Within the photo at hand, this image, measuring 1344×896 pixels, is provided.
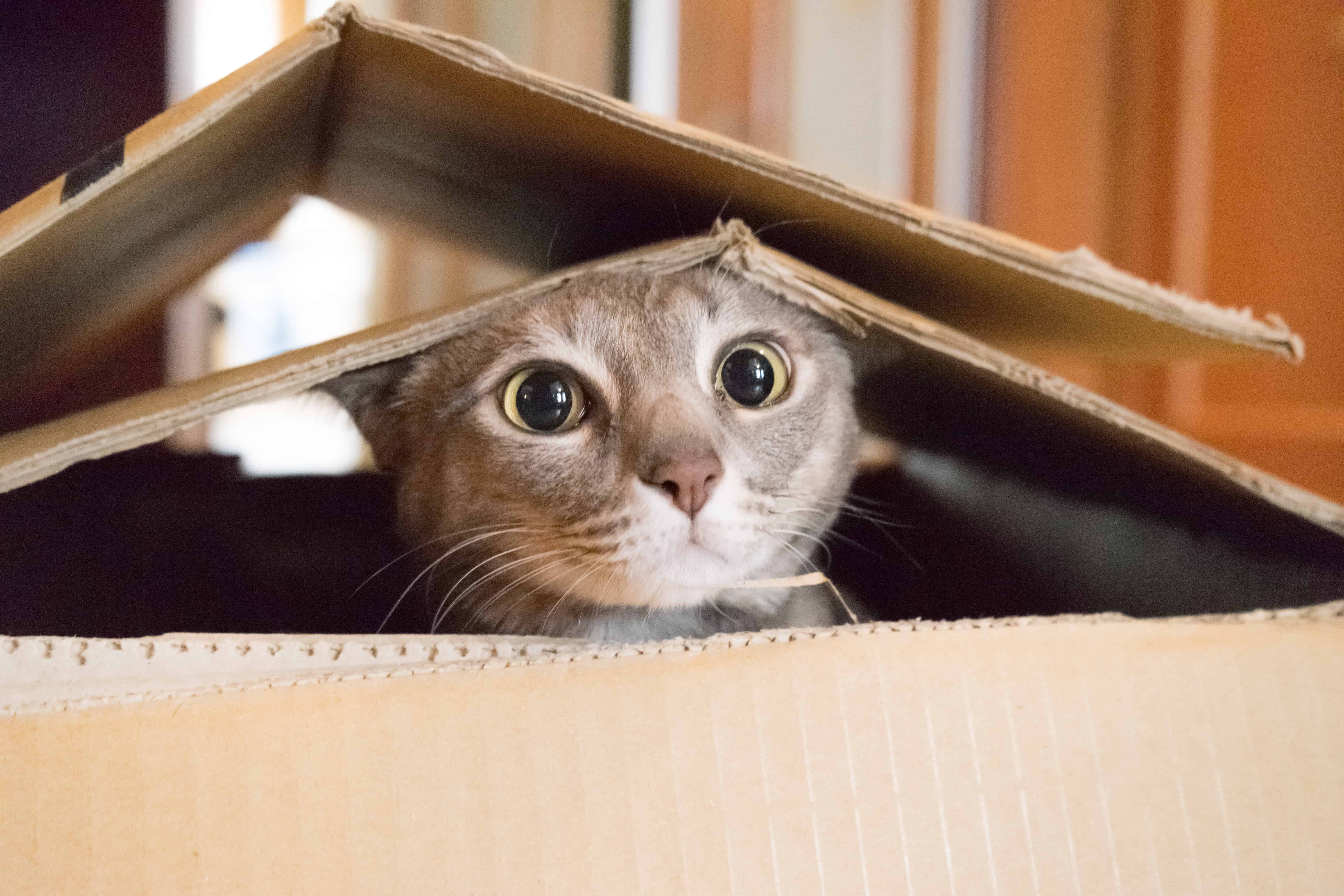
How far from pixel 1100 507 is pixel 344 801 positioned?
3.56 feet

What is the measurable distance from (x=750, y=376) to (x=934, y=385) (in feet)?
0.85

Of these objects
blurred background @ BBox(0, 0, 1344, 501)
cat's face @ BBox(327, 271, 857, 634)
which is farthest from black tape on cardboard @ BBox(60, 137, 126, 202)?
blurred background @ BBox(0, 0, 1344, 501)

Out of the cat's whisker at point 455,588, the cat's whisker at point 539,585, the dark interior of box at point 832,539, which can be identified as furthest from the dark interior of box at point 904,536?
the cat's whisker at point 539,585

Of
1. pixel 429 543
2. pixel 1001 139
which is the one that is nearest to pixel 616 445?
pixel 429 543

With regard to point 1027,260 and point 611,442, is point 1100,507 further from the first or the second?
point 611,442

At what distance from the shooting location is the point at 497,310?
3.00 feet

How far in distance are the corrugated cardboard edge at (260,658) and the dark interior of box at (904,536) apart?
0.41m

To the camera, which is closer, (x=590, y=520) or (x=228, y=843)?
(x=228, y=843)

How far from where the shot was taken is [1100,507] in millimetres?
1276

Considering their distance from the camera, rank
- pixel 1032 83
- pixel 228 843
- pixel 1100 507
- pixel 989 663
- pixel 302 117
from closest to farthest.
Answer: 1. pixel 228 843
2. pixel 989 663
3. pixel 302 117
4. pixel 1100 507
5. pixel 1032 83

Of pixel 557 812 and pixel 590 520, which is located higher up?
pixel 590 520

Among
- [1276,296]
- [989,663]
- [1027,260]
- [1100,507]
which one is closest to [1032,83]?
[1276,296]

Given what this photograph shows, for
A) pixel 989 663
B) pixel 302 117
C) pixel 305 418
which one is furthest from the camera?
pixel 305 418

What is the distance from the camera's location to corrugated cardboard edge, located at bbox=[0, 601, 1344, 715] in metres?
0.61
